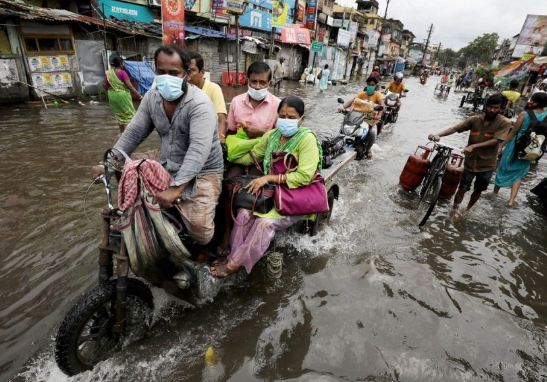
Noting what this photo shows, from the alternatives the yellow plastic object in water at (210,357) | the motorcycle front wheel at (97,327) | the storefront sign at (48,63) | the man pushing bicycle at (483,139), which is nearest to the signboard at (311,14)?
the storefront sign at (48,63)

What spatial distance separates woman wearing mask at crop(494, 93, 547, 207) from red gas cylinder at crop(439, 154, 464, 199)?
28.0 inches

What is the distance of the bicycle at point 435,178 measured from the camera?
4.75 meters

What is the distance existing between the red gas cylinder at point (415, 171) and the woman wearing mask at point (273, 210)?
3.63m

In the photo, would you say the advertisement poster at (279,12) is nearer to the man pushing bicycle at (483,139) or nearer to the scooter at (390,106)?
the scooter at (390,106)

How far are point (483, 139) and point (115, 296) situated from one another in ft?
18.1

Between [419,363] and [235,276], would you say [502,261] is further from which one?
[235,276]

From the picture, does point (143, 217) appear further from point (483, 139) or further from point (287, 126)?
point (483, 139)

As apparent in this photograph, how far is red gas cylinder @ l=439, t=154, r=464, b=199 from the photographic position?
538 centimetres

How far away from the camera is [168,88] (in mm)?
2230

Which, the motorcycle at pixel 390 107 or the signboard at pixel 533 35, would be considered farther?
the signboard at pixel 533 35

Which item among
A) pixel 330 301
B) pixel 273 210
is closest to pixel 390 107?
pixel 330 301

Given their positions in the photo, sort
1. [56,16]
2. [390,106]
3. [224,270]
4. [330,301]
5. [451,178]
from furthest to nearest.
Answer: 1. [390,106]
2. [56,16]
3. [451,178]
4. [330,301]
5. [224,270]

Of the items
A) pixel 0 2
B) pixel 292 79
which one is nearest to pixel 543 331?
pixel 0 2

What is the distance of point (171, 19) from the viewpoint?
11.1 meters
